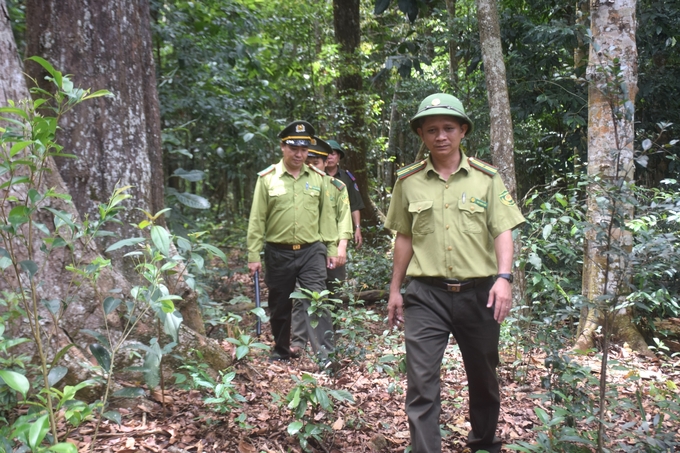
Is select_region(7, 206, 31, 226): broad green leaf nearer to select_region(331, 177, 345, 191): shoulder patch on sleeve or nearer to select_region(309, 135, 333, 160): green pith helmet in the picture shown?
select_region(331, 177, 345, 191): shoulder patch on sleeve

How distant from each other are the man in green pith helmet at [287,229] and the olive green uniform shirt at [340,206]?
26 cm

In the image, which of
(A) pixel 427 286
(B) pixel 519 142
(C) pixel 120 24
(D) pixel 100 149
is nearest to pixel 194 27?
(C) pixel 120 24

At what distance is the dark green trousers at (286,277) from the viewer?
18.3ft

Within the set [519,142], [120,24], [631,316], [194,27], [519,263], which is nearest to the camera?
[120,24]

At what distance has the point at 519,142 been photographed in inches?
432

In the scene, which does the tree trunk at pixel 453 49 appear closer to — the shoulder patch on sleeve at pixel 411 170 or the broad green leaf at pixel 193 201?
the broad green leaf at pixel 193 201

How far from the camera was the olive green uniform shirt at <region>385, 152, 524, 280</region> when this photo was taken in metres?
3.27

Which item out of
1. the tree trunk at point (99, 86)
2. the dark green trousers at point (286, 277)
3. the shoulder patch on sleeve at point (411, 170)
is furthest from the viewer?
the dark green trousers at point (286, 277)

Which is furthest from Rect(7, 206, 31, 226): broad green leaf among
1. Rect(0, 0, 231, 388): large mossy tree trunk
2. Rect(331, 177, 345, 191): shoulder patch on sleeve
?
Rect(331, 177, 345, 191): shoulder patch on sleeve

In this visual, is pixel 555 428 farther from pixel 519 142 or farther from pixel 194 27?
pixel 519 142

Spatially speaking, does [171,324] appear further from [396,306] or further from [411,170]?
[411,170]

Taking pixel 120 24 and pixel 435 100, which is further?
pixel 120 24

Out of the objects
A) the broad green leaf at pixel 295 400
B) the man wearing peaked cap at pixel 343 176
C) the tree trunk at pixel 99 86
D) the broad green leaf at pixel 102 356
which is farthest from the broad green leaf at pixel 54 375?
the man wearing peaked cap at pixel 343 176

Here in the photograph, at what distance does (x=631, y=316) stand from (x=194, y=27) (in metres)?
6.15
